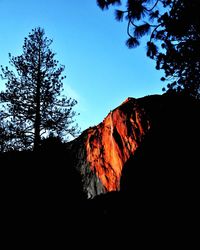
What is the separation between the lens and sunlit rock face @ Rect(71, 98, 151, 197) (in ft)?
30.9

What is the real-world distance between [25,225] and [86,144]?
25.8ft

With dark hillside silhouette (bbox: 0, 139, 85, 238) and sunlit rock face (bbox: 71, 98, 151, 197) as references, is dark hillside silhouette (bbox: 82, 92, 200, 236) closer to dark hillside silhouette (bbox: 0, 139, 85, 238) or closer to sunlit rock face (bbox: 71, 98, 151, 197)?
sunlit rock face (bbox: 71, 98, 151, 197)

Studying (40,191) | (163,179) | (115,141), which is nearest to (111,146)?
(115,141)

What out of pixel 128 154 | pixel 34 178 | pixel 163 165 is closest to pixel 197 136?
pixel 163 165

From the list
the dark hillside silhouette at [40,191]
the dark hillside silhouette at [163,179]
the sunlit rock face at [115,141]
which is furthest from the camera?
the sunlit rock face at [115,141]

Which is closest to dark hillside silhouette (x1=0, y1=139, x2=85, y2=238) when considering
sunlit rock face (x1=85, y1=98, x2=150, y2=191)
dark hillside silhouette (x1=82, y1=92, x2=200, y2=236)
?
dark hillside silhouette (x1=82, y1=92, x2=200, y2=236)

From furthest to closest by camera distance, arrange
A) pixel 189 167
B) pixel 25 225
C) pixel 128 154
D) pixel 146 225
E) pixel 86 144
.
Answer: pixel 86 144
pixel 128 154
pixel 189 167
pixel 146 225
pixel 25 225

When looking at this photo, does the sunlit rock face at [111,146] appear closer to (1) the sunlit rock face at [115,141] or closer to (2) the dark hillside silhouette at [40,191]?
(1) the sunlit rock face at [115,141]

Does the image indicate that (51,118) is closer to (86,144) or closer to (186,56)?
(86,144)

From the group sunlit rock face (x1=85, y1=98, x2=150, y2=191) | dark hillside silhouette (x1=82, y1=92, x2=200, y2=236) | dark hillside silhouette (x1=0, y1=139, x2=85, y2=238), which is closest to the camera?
dark hillside silhouette (x1=0, y1=139, x2=85, y2=238)

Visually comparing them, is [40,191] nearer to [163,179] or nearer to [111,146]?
[163,179]

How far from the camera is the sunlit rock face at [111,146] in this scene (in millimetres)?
9422

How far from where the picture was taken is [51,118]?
1598 centimetres

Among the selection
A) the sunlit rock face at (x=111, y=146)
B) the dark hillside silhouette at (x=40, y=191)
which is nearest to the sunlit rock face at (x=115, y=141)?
the sunlit rock face at (x=111, y=146)
